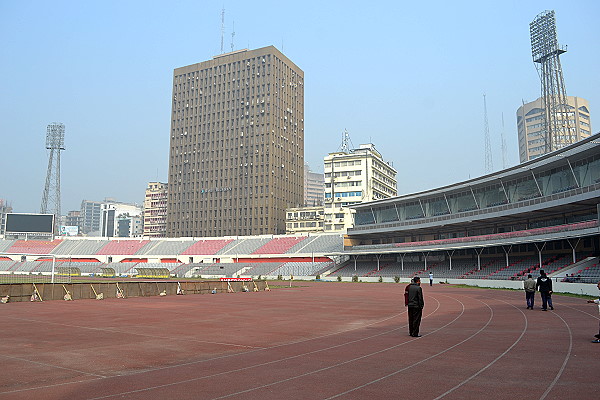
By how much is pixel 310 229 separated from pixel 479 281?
80.1 metres

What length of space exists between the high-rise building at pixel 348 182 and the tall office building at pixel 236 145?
25.9 meters

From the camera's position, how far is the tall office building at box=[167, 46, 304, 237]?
146000 millimetres

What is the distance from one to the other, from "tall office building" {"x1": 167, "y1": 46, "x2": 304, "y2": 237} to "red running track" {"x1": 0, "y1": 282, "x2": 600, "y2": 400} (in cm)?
12421

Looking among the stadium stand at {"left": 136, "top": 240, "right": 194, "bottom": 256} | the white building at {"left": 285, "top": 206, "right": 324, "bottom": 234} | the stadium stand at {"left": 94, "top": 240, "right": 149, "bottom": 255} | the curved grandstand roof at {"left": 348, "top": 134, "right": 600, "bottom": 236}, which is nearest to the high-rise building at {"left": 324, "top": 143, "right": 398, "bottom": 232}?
the white building at {"left": 285, "top": 206, "right": 324, "bottom": 234}

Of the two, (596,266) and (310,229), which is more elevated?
(310,229)

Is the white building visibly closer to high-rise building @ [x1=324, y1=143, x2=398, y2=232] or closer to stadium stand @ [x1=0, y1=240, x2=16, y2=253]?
high-rise building @ [x1=324, y1=143, x2=398, y2=232]

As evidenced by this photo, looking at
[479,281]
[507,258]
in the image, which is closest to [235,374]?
[479,281]

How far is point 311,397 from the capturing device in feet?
25.8

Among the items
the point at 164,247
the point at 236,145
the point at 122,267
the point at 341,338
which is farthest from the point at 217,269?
the point at 341,338

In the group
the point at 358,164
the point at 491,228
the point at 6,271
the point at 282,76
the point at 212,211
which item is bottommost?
the point at 6,271

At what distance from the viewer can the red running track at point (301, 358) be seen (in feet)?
27.3

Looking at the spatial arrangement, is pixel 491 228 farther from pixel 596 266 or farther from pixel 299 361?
pixel 299 361

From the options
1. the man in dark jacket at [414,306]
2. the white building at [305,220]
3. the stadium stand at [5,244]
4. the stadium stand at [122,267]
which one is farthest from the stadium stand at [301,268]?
the stadium stand at [5,244]

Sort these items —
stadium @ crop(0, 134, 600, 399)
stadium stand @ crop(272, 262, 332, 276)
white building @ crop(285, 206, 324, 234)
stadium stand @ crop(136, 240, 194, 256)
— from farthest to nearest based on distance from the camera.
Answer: white building @ crop(285, 206, 324, 234) → stadium stand @ crop(136, 240, 194, 256) → stadium stand @ crop(272, 262, 332, 276) → stadium @ crop(0, 134, 600, 399)
